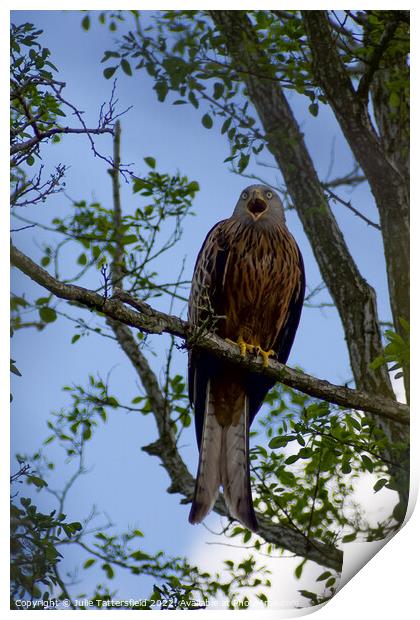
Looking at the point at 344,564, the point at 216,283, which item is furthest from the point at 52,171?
the point at 344,564

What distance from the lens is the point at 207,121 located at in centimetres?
338

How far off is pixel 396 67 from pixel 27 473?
90.0 inches

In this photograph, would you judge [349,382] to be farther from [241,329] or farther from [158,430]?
[158,430]

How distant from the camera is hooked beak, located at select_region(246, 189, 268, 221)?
3447 millimetres

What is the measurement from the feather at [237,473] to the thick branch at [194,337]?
256 mm

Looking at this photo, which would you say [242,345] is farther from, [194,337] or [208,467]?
[208,467]

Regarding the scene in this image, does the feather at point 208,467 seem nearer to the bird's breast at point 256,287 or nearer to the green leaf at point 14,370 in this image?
the bird's breast at point 256,287

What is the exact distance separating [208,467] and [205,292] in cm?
67

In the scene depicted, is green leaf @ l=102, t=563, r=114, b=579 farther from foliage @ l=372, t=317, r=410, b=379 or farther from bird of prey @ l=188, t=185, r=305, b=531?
foliage @ l=372, t=317, r=410, b=379

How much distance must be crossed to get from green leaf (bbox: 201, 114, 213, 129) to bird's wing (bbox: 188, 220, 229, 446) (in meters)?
0.37

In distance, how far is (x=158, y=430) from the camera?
3.51m

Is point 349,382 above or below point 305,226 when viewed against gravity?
below

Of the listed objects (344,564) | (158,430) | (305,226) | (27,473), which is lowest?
(344,564)

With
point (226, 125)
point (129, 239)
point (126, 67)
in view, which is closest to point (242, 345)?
point (129, 239)
